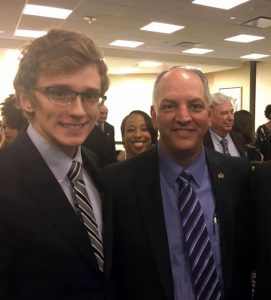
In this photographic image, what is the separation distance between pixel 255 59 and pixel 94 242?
40.0ft

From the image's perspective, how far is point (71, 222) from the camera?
121 cm

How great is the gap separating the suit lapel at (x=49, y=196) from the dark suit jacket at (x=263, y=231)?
0.66m

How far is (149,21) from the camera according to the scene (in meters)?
7.40

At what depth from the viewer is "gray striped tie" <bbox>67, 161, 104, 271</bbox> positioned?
4.18ft

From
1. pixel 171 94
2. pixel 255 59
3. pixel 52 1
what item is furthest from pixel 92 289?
pixel 255 59

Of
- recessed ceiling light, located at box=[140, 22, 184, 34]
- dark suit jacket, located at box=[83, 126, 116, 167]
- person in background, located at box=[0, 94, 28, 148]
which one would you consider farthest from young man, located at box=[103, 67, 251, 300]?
recessed ceiling light, located at box=[140, 22, 184, 34]

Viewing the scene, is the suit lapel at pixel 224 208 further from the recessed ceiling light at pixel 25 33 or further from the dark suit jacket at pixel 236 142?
the recessed ceiling light at pixel 25 33

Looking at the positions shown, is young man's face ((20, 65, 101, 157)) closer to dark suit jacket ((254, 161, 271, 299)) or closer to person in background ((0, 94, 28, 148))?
dark suit jacket ((254, 161, 271, 299))

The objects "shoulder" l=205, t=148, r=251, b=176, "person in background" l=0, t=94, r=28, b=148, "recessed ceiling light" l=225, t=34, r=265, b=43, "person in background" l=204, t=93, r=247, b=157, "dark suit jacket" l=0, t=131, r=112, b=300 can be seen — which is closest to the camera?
"dark suit jacket" l=0, t=131, r=112, b=300

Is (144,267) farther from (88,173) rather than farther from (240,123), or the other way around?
(240,123)

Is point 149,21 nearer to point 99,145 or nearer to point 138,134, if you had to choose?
point 99,145

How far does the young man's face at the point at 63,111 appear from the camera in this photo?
1231 millimetres

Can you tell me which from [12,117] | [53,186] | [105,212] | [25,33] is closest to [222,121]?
[12,117]

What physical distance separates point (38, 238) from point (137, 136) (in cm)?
187
